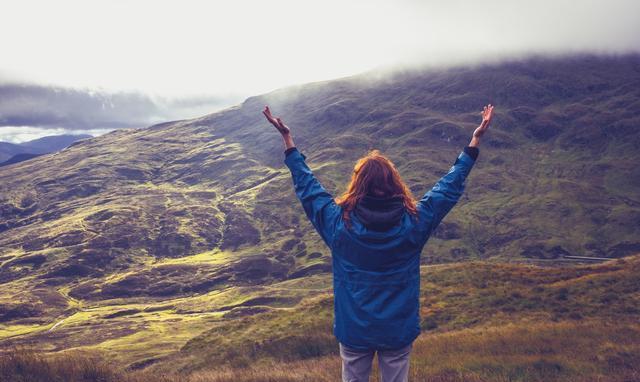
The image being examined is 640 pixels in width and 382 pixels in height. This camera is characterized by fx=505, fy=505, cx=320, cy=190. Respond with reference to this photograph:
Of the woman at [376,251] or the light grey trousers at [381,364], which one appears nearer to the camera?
the woman at [376,251]

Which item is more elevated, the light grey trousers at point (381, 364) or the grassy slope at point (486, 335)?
the light grey trousers at point (381, 364)

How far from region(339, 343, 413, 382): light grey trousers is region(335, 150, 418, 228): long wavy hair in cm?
146

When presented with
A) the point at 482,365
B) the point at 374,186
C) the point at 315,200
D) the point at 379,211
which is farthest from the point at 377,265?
the point at 482,365

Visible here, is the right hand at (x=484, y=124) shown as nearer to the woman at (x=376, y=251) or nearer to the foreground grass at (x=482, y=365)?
the woman at (x=376, y=251)

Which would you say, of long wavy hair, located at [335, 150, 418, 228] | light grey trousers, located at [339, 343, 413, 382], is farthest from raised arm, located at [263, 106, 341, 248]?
light grey trousers, located at [339, 343, 413, 382]

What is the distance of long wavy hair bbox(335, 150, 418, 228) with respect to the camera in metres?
5.36

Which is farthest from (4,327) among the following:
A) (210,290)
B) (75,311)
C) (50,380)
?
(50,380)

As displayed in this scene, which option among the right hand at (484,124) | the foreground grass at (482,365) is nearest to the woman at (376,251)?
the right hand at (484,124)

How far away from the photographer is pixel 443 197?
550cm

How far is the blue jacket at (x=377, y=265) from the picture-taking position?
527 centimetres

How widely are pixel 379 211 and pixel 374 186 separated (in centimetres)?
28

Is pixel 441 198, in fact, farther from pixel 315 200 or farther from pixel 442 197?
pixel 315 200

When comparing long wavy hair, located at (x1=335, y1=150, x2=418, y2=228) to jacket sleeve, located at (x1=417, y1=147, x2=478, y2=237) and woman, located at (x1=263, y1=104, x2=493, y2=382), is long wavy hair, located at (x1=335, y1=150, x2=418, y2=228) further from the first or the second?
jacket sleeve, located at (x1=417, y1=147, x2=478, y2=237)

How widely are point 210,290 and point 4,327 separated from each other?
2639 inches
